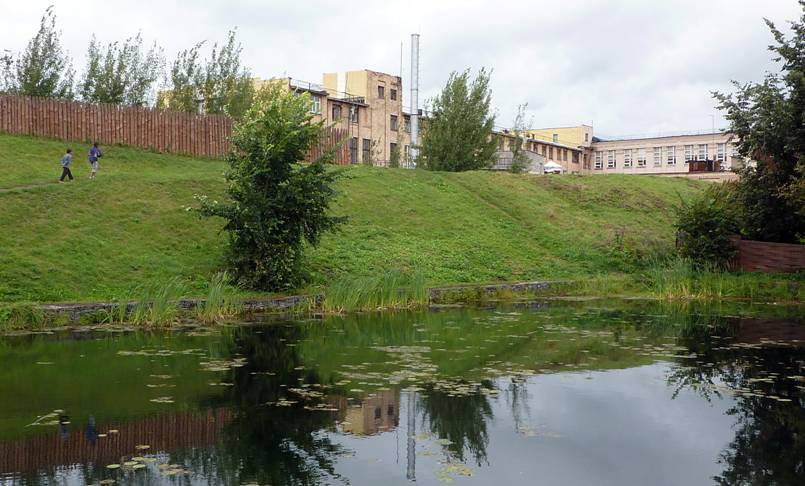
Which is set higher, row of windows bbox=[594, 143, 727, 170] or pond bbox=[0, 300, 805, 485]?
row of windows bbox=[594, 143, 727, 170]

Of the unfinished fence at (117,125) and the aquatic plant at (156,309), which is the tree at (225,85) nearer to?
the unfinished fence at (117,125)

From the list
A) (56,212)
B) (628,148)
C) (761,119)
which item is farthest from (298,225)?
(628,148)

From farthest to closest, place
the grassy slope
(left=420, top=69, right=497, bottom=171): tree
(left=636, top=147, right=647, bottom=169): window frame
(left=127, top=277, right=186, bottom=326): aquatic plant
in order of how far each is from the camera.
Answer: (left=636, top=147, right=647, bottom=169): window frame, (left=420, top=69, right=497, bottom=171): tree, the grassy slope, (left=127, top=277, right=186, bottom=326): aquatic plant

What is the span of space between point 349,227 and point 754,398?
19.0 meters

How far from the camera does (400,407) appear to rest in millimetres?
8617

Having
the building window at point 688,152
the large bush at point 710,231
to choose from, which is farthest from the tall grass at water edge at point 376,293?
the building window at point 688,152

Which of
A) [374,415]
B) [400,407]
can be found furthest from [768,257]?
[374,415]

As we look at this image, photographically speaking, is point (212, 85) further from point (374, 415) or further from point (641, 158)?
point (641, 158)

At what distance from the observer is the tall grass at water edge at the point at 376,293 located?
61.9ft

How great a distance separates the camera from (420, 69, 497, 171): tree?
139 feet

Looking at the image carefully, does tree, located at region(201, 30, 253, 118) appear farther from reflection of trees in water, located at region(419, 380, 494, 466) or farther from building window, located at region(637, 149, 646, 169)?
building window, located at region(637, 149, 646, 169)

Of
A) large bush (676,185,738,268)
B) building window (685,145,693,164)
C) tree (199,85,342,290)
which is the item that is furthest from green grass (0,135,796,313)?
building window (685,145,693,164)

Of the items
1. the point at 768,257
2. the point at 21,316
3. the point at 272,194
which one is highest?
the point at 272,194

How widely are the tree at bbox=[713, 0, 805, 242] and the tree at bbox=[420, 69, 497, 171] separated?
18.3 meters
